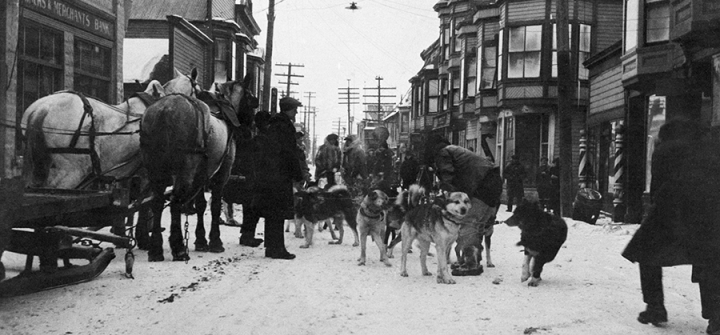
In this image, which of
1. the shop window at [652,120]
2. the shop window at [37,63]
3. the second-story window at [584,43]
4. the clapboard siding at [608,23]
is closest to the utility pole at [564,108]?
the shop window at [652,120]

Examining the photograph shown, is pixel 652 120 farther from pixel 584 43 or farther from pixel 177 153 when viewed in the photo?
pixel 177 153

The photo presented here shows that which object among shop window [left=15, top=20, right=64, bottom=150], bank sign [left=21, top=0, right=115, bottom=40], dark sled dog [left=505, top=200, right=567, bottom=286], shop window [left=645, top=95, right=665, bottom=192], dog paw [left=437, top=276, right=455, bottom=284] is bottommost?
dog paw [left=437, top=276, right=455, bottom=284]

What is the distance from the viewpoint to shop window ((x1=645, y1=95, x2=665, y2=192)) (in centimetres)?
1891

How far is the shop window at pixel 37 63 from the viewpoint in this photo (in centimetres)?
1634

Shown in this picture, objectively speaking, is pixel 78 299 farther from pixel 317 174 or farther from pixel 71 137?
pixel 317 174

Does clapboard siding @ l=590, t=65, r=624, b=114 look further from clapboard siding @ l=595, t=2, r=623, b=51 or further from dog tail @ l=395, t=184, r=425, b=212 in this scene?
dog tail @ l=395, t=184, r=425, b=212

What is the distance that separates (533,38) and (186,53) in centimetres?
1509

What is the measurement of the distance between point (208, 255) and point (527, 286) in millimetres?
4687

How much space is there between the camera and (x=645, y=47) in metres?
18.9

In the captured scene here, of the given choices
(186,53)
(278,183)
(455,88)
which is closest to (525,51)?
(186,53)

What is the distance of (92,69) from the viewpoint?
20422mm

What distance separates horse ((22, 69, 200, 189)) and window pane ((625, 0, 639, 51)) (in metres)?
14.6

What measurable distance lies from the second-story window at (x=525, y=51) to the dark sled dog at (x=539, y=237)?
24.3 meters

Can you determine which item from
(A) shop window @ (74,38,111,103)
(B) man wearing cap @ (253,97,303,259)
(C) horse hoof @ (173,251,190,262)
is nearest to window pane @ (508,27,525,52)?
(A) shop window @ (74,38,111,103)
